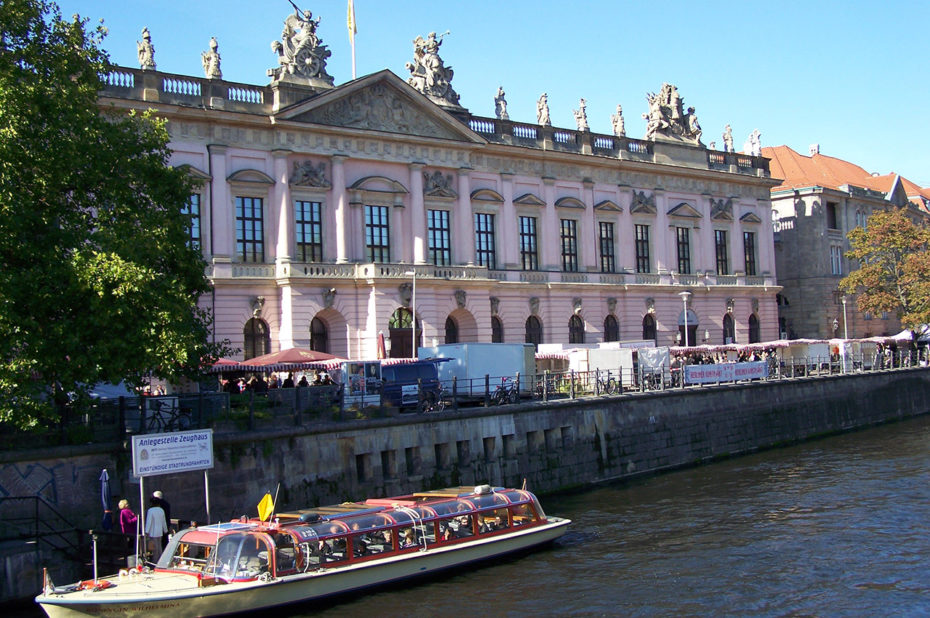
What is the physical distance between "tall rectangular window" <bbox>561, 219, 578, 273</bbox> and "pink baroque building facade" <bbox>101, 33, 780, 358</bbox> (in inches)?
3.6

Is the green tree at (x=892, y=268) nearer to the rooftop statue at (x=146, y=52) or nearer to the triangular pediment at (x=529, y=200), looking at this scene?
the triangular pediment at (x=529, y=200)

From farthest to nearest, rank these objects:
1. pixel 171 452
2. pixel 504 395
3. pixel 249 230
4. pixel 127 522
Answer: pixel 249 230 → pixel 504 395 → pixel 171 452 → pixel 127 522

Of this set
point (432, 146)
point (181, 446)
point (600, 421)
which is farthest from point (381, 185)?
point (181, 446)

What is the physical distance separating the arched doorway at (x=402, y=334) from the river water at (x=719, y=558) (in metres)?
16.4

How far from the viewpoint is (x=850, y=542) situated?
1156 inches

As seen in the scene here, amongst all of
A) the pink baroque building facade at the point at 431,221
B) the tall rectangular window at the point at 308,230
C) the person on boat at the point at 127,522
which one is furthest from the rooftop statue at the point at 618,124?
the person on boat at the point at 127,522

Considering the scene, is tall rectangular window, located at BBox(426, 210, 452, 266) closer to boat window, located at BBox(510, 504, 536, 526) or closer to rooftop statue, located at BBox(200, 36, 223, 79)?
rooftop statue, located at BBox(200, 36, 223, 79)

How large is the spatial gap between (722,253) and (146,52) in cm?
4181

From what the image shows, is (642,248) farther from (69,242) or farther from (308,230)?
(69,242)

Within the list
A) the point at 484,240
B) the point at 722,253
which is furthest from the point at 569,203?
the point at 722,253

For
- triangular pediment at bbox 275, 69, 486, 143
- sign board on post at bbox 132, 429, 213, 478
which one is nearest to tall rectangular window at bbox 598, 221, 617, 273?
triangular pediment at bbox 275, 69, 486, 143

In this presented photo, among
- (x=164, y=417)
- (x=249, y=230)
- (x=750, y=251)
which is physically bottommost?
(x=164, y=417)

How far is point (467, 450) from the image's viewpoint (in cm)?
3709

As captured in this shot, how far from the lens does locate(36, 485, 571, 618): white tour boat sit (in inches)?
863
